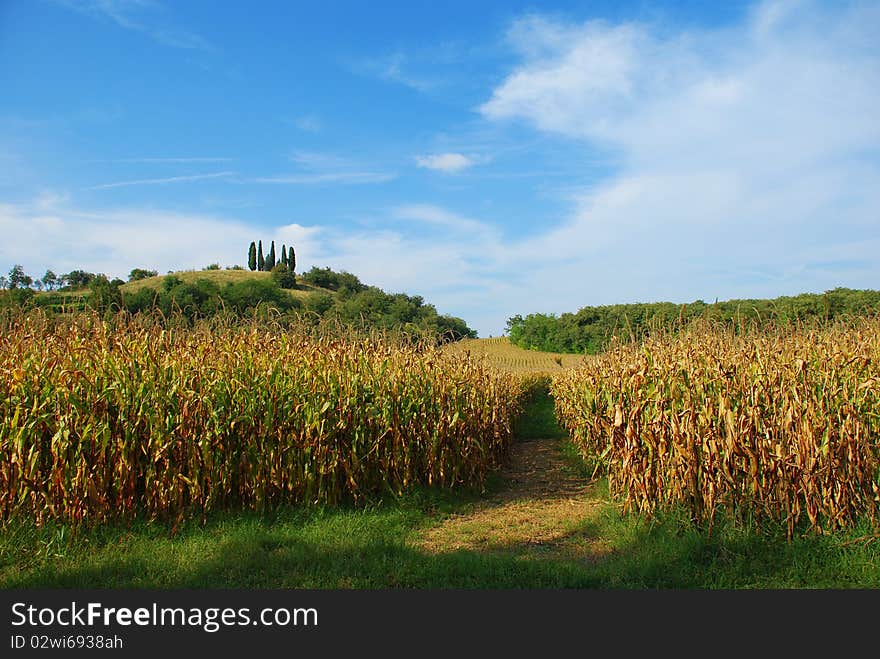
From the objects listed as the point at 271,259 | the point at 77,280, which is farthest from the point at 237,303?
the point at 271,259

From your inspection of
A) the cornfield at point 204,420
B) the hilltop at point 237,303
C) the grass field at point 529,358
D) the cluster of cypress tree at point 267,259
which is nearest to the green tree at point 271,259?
the cluster of cypress tree at point 267,259

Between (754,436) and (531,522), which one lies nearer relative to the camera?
(754,436)

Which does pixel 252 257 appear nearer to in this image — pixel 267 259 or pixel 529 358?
pixel 267 259

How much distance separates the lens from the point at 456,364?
9242mm

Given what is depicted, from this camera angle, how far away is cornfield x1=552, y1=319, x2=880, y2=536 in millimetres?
5547

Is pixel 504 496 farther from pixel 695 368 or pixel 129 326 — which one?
pixel 129 326

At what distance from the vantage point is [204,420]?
6.53m

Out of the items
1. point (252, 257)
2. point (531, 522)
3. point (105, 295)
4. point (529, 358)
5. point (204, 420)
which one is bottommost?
point (531, 522)

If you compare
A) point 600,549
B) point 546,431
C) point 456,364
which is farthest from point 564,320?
point 600,549

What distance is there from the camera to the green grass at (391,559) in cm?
496

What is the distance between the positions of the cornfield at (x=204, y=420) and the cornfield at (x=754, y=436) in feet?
8.53

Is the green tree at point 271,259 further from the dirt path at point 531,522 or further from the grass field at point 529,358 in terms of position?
the dirt path at point 531,522

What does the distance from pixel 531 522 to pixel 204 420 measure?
4.17 metres

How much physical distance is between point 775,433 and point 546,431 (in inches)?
477
